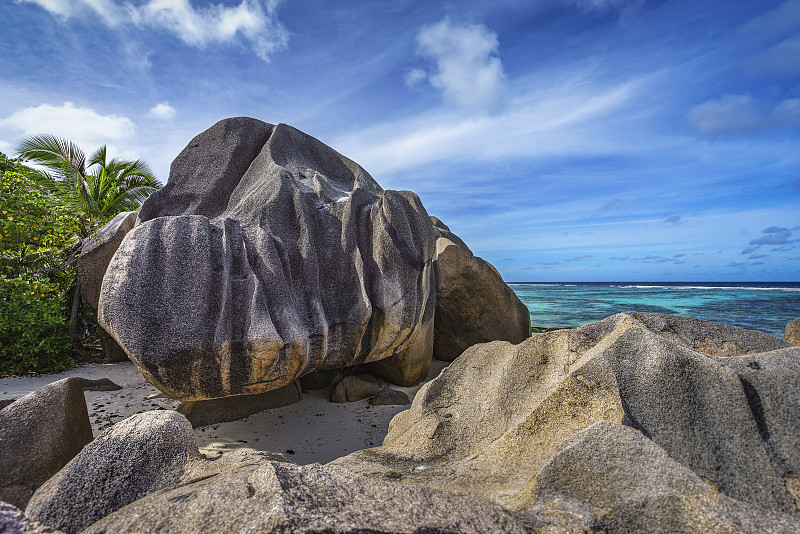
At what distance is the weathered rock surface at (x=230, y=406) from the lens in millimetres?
4684

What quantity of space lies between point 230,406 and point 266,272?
1806 millimetres

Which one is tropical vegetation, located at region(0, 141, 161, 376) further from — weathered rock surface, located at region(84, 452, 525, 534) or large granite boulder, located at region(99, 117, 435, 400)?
weathered rock surface, located at region(84, 452, 525, 534)

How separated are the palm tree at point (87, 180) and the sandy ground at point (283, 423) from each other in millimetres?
5365

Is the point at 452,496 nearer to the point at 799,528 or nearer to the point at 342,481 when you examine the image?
the point at 342,481

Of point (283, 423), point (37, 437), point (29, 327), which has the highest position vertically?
point (29, 327)

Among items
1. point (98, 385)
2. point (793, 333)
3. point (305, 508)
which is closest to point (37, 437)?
point (305, 508)

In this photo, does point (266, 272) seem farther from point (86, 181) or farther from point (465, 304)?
point (86, 181)

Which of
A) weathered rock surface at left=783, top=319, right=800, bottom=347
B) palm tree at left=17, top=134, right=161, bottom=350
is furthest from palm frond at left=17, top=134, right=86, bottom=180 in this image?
weathered rock surface at left=783, top=319, right=800, bottom=347

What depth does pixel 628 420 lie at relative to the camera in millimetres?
2221

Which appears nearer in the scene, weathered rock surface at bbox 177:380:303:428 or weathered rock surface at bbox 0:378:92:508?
weathered rock surface at bbox 0:378:92:508

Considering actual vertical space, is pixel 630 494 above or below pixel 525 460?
above

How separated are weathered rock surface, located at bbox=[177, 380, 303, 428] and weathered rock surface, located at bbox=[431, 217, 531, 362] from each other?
11.8 feet

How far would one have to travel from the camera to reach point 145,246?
12.9 ft

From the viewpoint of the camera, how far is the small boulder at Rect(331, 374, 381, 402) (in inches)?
220
